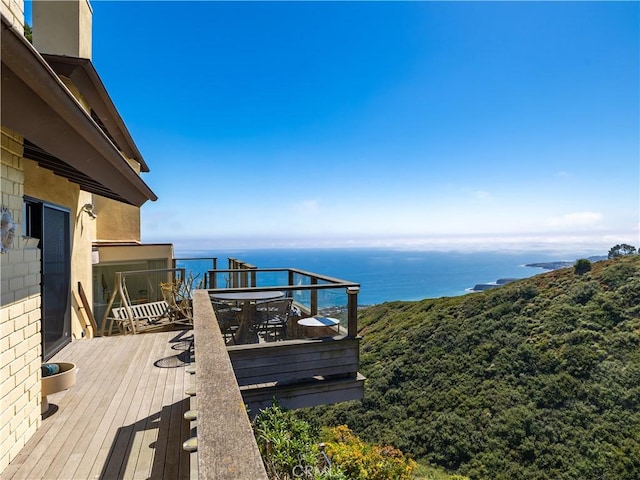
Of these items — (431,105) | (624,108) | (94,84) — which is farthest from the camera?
(431,105)

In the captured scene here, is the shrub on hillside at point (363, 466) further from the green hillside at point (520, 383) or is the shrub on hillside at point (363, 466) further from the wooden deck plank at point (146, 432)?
the green hillside at point (520, 383)

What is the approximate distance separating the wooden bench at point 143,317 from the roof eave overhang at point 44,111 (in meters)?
4.25

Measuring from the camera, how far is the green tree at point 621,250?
26.1m

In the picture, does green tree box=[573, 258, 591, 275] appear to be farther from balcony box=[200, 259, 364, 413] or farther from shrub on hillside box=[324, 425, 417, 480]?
balcony box=[200, 259, 364, 413]

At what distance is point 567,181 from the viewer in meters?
27.9

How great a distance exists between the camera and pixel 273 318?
225 inches

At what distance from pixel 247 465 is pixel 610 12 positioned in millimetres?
18908

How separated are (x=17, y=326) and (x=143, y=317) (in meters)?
4.57

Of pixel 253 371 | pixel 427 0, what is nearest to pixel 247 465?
pixel 253 371

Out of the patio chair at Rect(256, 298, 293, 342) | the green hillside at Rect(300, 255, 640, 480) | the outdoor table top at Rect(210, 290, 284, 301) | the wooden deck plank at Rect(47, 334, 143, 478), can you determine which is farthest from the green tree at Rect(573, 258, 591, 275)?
the wooden deck plank at Rect(47, 334, 143, 478)

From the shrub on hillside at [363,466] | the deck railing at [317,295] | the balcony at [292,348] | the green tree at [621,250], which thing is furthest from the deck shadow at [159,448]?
the green tree at [621,250]

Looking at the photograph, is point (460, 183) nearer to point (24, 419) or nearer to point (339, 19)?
point (339, 19)

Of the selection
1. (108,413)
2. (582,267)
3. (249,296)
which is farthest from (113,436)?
(582,267)

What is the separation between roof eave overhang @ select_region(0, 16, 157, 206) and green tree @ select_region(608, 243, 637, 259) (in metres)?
33.3
